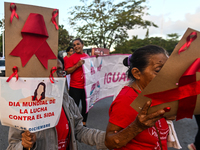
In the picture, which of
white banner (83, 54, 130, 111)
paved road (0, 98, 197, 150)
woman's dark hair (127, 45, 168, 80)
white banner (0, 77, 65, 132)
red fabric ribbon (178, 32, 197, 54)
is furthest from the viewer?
→ white banner (83, 54, 130, 111)

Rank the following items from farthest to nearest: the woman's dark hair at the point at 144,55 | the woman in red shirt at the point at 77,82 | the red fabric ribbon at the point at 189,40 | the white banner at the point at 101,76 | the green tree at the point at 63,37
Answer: the green tree at the point at 63,37 → the white banner at the point at 101,76 → the woman in red shirt at the point at 77,82 → the woman's dark hair at the point at 144,55 → the red fabric ribbon at the point at 189,40

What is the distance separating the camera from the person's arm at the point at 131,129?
90 cm

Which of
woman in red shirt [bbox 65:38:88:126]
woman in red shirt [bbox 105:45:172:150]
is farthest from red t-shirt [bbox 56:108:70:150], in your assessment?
woman in red shirt [bbox 65:38:88:126]

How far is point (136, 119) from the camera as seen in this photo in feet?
3.16

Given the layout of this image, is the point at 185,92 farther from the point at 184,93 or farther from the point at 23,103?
the point at 23,103

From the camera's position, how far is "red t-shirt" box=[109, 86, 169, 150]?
1088 mm

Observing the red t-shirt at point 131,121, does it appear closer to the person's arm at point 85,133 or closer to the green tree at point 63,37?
the person's arm at point 85,133

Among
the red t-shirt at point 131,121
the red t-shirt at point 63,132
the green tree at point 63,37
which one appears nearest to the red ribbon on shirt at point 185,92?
the red t-shirt at point 131,121

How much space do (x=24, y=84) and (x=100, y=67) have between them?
142 inches

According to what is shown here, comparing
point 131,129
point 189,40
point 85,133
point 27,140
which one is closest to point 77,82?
point 85,133

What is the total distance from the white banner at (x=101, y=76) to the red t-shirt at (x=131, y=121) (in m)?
2.70

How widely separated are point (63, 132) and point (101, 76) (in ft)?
10.7

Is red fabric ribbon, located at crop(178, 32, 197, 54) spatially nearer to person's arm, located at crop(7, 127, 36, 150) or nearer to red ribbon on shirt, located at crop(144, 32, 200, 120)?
red ribbon on shirt, located at crop(144, 32, 200, 120)

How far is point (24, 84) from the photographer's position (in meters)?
1.04
